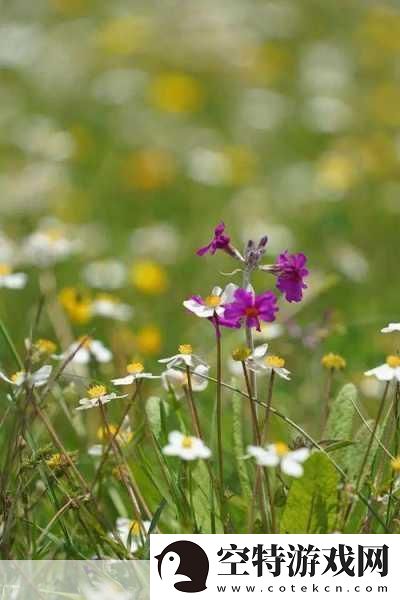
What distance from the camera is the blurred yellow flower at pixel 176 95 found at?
4.74 metres

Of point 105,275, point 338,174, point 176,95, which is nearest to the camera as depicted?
point 105,275

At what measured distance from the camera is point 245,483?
1.36 meters

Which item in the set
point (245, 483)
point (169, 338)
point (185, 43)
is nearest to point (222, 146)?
point (185, 43)

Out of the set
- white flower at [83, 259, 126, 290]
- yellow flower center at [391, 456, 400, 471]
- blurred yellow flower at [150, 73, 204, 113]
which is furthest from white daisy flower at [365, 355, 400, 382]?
blurred yellow flower at [150, 73, 204, 113]

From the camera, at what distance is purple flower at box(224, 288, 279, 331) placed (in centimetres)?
119

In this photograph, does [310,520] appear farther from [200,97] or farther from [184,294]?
[200,97]

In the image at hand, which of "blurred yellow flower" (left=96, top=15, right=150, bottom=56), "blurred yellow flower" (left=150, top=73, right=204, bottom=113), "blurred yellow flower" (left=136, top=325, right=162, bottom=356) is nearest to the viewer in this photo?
"blurred yellow flower" (left=136, top=325, right=162, bottom=356)

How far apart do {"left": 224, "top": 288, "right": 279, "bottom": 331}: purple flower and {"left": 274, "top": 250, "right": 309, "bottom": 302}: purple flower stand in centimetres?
5

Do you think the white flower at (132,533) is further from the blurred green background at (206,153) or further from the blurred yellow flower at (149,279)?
the blurred yellow flower at (149,279)

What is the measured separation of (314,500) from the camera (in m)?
1.27

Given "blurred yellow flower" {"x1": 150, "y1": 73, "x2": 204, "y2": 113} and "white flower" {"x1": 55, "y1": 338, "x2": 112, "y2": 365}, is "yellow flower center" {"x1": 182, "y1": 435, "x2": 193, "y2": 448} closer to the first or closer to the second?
"white flower" {"x1": 55, "y1": 338, "x2": 112, "y2": 365}

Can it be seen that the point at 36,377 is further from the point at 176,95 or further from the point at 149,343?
the point at 176,95

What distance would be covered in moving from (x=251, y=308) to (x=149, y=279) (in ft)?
5.56

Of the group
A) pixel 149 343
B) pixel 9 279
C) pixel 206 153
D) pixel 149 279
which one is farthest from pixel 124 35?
pixel 9 279
